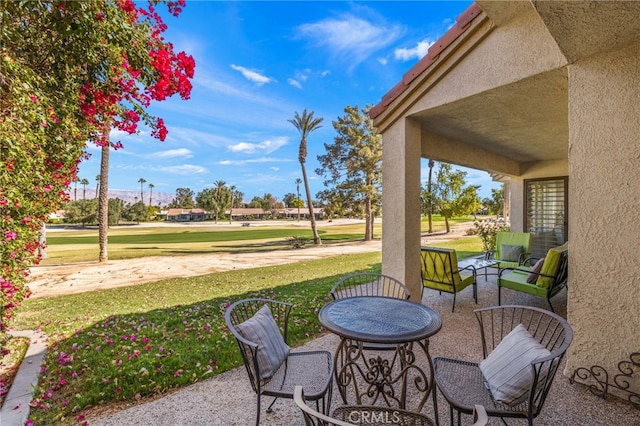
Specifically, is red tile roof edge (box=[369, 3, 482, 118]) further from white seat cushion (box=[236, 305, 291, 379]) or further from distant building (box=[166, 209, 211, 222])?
distant building (box=[166, 209, 211, 222])

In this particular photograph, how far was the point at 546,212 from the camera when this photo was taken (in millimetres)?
8695

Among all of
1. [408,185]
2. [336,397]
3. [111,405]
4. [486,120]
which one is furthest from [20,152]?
[486,120]

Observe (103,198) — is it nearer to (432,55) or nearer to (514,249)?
(432,55)

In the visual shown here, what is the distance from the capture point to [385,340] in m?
2.10

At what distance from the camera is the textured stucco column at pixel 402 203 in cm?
438

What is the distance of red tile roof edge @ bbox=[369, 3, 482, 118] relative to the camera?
351 cm

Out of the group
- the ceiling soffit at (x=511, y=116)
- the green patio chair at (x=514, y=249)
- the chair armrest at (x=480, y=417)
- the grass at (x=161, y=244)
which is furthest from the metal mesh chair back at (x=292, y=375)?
the grass at (x=161, y=244)

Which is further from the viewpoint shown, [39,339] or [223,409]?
[39,339]

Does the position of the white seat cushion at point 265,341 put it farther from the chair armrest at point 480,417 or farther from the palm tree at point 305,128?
the palm tree at point 305,128

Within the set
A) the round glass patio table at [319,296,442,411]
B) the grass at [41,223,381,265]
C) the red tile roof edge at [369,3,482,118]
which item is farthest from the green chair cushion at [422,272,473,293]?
the grass at [41,223,381,265]

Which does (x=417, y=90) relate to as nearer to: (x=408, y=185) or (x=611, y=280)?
(x=408, y=185)

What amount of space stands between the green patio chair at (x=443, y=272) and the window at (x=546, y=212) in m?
4.94

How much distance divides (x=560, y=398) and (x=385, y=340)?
2.00 metres

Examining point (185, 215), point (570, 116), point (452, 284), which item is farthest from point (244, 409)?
point (185, 215)
